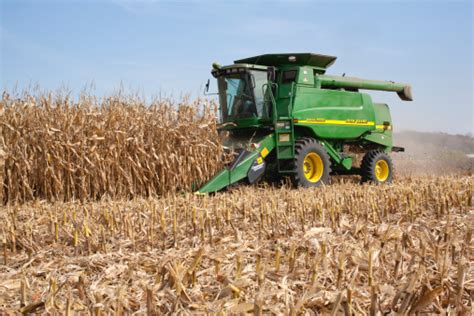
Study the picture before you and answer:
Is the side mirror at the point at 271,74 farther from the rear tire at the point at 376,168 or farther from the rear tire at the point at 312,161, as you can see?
the rear tire at the point at 376,168

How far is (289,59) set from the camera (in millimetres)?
9375

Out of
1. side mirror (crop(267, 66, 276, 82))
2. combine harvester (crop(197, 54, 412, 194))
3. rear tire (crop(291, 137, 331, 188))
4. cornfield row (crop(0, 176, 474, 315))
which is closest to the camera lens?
cornfield row (crop(0, 176, 474, 315))

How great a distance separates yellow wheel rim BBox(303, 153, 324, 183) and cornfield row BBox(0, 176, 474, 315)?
11.7 ft

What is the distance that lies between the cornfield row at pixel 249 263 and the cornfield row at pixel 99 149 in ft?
6.79

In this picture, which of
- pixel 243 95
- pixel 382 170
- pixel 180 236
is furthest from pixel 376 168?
pixel 180 236

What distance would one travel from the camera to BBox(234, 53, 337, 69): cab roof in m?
9.32

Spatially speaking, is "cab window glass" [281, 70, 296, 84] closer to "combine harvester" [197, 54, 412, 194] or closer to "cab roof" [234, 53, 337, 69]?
"combine harvester" [197, 54, 412, 194]

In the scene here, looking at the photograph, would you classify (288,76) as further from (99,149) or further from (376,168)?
(99,149)

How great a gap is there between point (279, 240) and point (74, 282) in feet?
5.32

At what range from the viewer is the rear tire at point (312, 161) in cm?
866

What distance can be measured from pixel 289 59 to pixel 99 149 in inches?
153

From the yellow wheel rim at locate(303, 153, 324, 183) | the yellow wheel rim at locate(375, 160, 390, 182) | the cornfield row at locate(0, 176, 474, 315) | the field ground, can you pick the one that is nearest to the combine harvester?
the yellow wheel rim at locate(303, 153, 324, 183)

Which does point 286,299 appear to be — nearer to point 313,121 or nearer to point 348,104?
point 313,121

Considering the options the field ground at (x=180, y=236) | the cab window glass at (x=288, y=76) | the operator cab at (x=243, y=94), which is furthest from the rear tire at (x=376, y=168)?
the field ground at (x=180, y=236)
